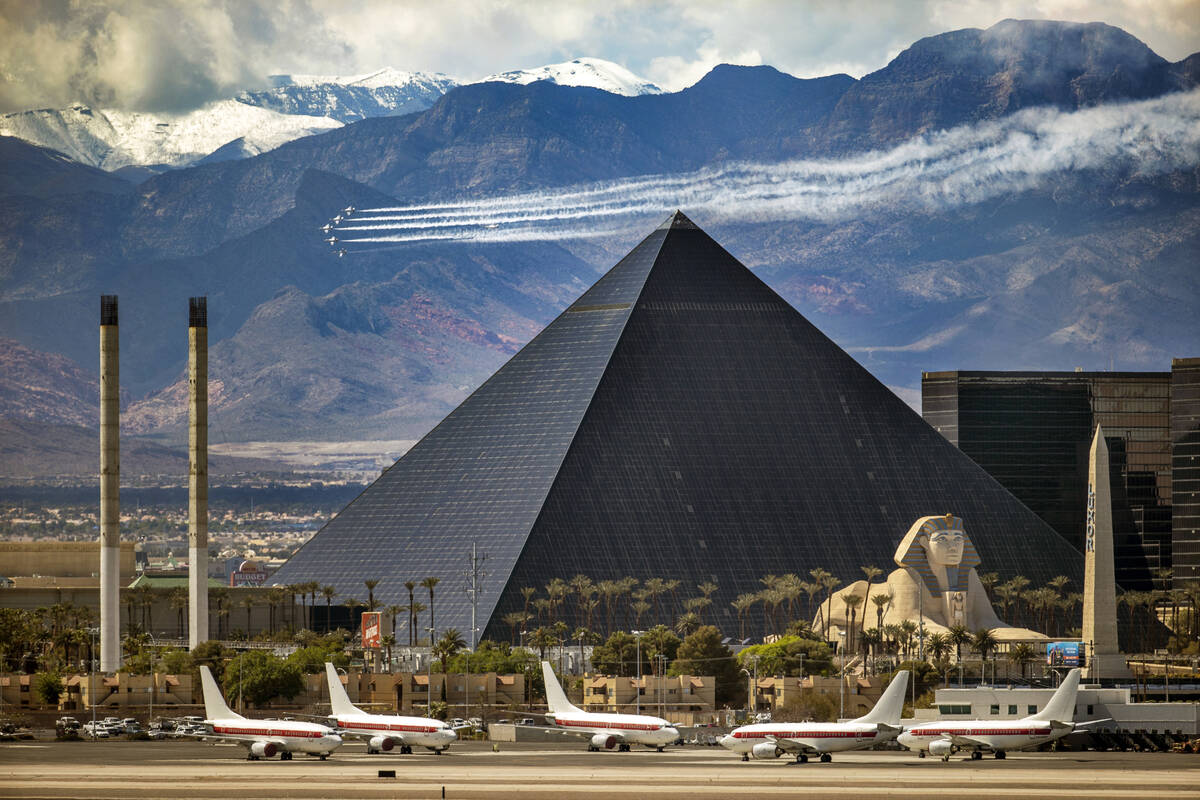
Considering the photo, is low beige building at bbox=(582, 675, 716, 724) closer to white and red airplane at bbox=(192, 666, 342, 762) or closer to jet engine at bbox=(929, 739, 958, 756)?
jet engine at bbox=(929, 739, 958, 756)

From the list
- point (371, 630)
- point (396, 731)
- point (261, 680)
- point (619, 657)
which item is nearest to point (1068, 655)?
point (619, 657)

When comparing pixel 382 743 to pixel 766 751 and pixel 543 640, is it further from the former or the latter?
pixel 543 640

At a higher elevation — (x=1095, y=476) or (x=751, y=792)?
(x=1095, y=476)

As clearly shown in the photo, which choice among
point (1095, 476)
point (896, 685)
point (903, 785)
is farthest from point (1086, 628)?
point (903, 785)

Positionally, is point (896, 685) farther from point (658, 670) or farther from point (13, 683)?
point (13, 683)

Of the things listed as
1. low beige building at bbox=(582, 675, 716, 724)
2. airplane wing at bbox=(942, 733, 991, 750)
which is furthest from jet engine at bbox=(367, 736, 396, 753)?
low beige building at bbox=(582, 675, 716, 724)

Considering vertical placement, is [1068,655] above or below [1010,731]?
above
